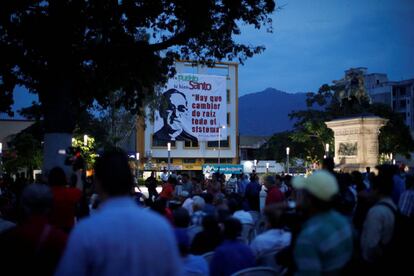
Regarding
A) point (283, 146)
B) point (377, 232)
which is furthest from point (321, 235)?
point (283, 146)

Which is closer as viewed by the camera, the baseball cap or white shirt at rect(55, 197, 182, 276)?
white shirt at rect(55, 197, 182, 276)

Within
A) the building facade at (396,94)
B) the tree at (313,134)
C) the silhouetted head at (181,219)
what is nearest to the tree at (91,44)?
the silhouetted head at (181,219)

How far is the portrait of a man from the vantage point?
63938 millimetres

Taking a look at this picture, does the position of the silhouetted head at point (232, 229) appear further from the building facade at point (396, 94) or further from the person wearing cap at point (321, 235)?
the building facade at point (396, 94)

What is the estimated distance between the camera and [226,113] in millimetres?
68938

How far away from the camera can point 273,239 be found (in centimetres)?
623

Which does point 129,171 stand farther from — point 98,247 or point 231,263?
point 231,263

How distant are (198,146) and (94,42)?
181 feet

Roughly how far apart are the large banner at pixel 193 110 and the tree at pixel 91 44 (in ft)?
154

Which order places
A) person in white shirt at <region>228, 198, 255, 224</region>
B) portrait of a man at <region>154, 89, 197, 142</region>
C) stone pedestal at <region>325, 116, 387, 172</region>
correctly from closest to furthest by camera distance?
1. person in white shirt at <region>228, 198, 255, 224</region>
2. stone pedestal at <region>325, 116, 387, 172</region>
3. portrait of a man at <region>154, 89, 197, 142</region>

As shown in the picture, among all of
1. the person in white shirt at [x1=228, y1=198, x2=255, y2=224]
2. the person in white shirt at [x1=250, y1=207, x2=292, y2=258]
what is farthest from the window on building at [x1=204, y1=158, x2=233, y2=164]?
the person in white shirt at [x1=250, y1=207, x2=292, y2=258]

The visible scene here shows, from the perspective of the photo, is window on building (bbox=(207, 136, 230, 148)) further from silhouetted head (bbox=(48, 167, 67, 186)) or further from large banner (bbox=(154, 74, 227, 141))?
silhouetted head (bbox=(48, 167, 67, 186))

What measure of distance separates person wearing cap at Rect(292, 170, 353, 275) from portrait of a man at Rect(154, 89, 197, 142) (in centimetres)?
6021

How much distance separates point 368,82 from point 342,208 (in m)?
104
